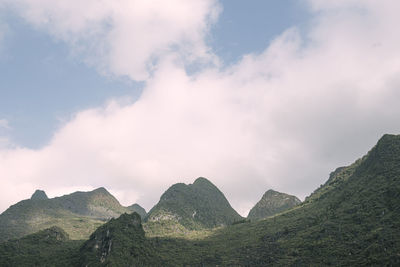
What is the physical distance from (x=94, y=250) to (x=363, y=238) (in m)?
157

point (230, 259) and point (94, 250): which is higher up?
point (94, 250)

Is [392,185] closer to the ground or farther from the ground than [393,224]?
farther from the ground

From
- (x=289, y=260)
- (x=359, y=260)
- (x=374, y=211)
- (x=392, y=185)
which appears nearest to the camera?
(x=359, y=260)

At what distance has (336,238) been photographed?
6737 inches

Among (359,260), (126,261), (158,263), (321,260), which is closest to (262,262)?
(321,260)

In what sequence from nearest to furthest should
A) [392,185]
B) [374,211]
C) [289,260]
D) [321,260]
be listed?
[321,260] → [289,260] → [374,211] → [392,185]

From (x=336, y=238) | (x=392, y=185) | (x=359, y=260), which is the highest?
(x=392, y=185)

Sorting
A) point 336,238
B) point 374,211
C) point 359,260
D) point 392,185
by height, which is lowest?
point 359,260

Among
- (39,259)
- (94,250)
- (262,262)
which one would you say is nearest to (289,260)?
(262,262)

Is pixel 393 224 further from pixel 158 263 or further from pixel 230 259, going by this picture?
pixel 158 263

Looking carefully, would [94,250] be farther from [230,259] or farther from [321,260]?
[321,260]

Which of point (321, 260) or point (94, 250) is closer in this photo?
point (321, 260)

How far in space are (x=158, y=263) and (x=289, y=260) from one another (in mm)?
84008

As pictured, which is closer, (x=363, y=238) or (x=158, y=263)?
(x=363, y=238)
